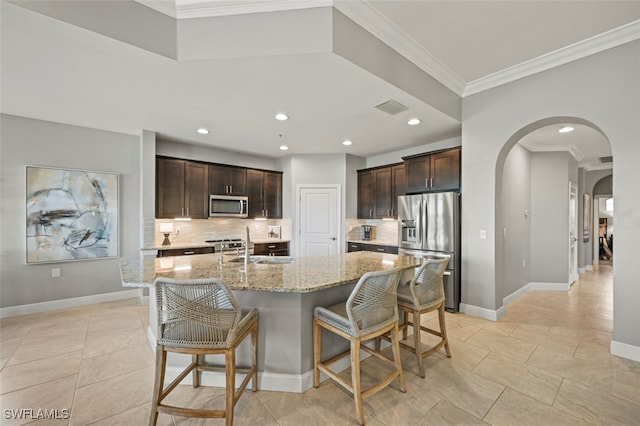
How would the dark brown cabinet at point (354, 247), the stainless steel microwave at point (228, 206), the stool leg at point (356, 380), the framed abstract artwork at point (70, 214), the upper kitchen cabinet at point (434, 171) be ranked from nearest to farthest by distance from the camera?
the stool leg at point (356, 380)
the framed abstract artwork at point (70, 214)
the upper kitchen cabinet at point (434, 171)
the stainless steel microwave at point (228, 206)
the dark brown cabinet at point (354, 247)

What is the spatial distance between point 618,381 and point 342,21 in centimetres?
368

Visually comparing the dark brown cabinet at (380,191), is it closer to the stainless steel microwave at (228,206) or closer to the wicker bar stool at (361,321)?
the stainless steel microwave at (228,206)

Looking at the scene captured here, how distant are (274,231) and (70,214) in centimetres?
342

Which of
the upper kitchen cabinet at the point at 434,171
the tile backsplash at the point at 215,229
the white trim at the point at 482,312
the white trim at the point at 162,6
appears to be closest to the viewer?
the white trim at the point at 162,6

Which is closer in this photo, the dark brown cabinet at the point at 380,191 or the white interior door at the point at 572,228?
the white interior door at the point at 572,228

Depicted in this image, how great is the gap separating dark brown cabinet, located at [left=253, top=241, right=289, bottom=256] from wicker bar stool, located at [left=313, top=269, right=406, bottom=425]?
343 centimetres

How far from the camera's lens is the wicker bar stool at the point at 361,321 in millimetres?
1750

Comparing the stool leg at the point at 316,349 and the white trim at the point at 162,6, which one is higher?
the white trim at the point at 162,6

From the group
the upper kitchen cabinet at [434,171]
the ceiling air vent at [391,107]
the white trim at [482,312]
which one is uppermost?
the ceiling air vent at [391,107]

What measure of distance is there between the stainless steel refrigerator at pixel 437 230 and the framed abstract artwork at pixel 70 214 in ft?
15.3

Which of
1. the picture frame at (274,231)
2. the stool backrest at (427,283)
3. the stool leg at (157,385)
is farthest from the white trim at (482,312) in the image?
the picture frame at (274,231)

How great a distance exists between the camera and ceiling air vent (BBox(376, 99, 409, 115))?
3.12m

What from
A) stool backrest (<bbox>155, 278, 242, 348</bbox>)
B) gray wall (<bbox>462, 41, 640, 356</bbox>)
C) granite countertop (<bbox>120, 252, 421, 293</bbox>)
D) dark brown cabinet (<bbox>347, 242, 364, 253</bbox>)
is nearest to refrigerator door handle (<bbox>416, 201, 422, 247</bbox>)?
gray wall (<bbox>462, 41, 640, 356</bbox>)

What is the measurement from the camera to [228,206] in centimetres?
520
